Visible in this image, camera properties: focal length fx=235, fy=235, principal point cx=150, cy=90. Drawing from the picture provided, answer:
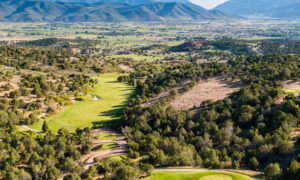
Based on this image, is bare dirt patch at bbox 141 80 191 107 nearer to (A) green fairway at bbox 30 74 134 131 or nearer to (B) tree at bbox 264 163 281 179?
(A) green fairway at bbox 30 74 134 131

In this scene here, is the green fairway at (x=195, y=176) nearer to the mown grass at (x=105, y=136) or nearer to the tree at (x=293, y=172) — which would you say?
the tree at (x=293, y=172)

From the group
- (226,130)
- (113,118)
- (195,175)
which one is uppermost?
(226,130)

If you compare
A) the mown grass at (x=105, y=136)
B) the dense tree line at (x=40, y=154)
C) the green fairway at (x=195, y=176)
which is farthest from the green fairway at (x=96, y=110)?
the green fairway at (x=195, y=176)

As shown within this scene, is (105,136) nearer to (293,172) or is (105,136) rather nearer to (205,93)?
(205,93)

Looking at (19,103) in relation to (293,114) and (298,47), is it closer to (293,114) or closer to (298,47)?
(293,114)

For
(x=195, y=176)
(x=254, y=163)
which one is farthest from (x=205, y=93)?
(x=195, y=176)

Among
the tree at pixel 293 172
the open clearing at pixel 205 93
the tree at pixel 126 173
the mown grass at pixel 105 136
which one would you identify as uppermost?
the open clearing at pixel 205 93
